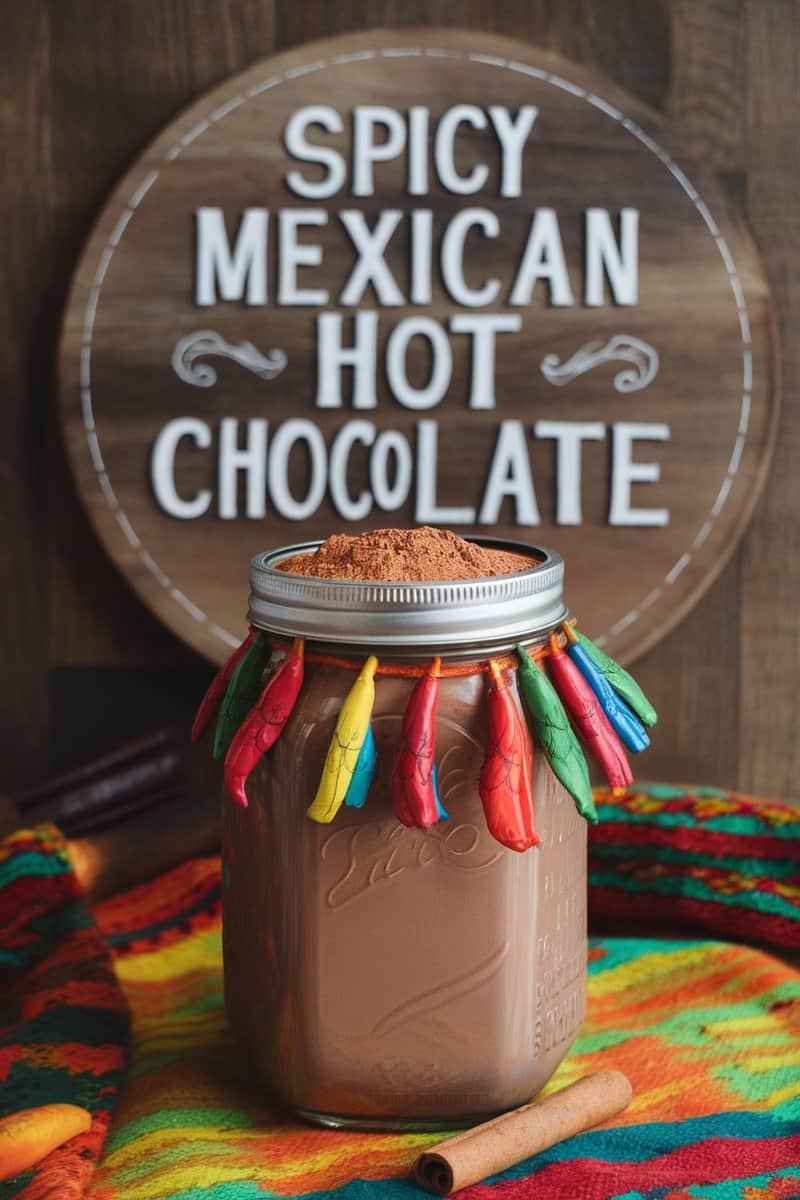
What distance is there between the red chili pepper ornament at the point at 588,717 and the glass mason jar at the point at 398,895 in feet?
0.08

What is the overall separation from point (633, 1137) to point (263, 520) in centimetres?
74

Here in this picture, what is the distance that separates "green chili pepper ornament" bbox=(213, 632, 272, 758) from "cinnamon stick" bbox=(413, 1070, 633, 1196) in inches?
10.5

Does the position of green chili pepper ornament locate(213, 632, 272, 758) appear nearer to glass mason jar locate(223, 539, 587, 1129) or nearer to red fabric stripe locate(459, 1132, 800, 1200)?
glass mason jar locate(223, 539, 587, 1129)

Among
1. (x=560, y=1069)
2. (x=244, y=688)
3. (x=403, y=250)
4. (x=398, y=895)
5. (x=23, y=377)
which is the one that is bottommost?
(x=560, y=1069)

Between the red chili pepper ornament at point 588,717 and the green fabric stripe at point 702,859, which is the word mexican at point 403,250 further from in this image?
the red chili pepper ornament at point 588,717

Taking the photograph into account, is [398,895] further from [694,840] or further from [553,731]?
[694,840]

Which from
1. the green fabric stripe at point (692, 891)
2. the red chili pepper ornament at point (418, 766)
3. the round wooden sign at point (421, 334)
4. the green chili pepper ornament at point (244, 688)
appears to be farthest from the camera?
the round wooden sign at point (421, 334)

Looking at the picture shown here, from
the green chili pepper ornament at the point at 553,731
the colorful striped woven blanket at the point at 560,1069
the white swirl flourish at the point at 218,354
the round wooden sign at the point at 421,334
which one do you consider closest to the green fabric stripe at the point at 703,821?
the colorful striped woven blanket at the point at 560,1069

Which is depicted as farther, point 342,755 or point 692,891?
point 692,891

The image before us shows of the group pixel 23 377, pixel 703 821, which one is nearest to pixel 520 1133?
pixel 703 821

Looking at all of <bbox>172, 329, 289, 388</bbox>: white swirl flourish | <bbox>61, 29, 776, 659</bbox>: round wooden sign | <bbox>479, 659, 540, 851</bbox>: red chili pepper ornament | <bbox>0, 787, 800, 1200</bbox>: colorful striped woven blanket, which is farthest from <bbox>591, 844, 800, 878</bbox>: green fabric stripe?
<bbox>172, 329, 289, 388</bbox>: white swirl flourish

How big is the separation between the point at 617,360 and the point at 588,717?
637 millimetres

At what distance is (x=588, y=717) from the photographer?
2.64ft

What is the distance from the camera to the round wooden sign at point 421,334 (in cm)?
133
